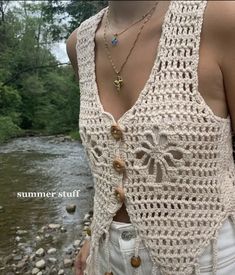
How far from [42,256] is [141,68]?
8.74 feet

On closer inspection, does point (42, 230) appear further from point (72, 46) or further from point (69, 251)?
point (72, 46)

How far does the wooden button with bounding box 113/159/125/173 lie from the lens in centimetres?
70

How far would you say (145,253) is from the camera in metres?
0.70

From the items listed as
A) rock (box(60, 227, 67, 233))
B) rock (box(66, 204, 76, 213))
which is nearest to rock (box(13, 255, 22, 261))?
rock (box(60, 227, 67, 233))

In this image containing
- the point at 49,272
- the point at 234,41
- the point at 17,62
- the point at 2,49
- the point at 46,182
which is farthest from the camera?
→ the point at 17,62

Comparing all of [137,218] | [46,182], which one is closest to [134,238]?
[137,218]

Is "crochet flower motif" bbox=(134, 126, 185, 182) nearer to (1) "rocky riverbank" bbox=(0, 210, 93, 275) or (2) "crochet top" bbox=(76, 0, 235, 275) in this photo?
(2) "crochet top" bbox=(76, 0, 235, 275)

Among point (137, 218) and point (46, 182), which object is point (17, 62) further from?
point (137, 218)

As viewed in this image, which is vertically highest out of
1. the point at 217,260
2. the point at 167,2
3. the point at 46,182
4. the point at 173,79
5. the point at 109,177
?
the point at 167,2

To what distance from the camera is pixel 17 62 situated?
51.0 ft

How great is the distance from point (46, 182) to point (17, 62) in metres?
→ 11.2

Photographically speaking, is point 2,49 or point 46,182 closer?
point 46,182

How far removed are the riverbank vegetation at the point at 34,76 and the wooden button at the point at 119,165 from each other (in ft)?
28.8

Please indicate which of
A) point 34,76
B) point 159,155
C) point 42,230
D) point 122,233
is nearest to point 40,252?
point 42,230
